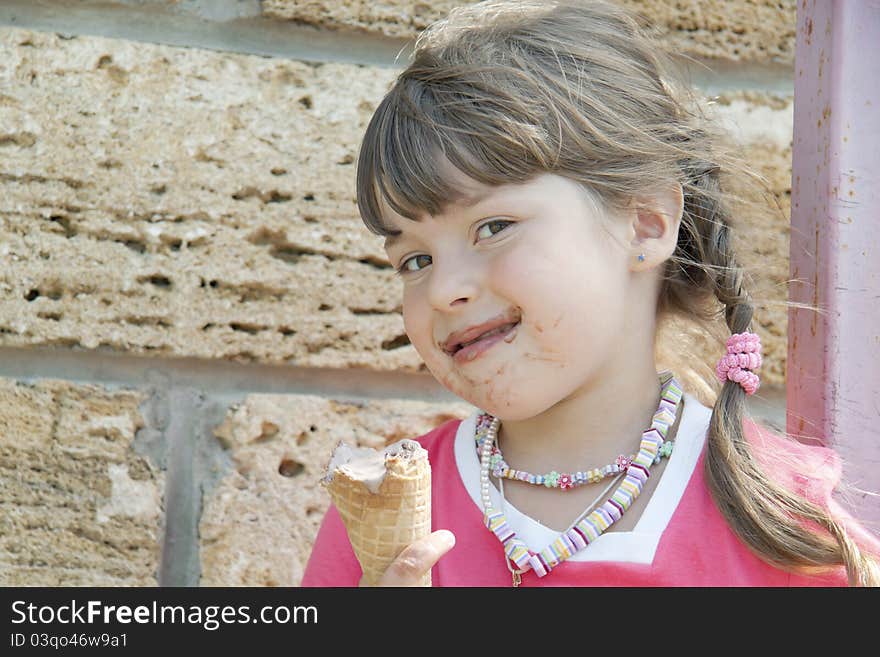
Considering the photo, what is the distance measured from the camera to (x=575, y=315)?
124cm

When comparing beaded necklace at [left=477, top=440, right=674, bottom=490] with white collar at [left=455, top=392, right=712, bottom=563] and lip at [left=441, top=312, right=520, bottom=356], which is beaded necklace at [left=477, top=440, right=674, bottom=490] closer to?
white collar at [left=455, top=392, right=712, bottom=563]

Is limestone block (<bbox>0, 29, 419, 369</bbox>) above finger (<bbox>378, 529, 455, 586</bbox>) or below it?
above

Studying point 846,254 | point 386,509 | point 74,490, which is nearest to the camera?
point 386,509

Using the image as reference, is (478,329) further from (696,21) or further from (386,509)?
(696,21)

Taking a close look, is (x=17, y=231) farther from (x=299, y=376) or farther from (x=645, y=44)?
(x=645, y=44)

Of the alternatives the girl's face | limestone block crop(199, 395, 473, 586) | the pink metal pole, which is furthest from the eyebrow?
limestone block crop(199, 395, 473, 586)

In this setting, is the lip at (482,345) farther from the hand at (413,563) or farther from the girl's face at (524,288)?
the hand at (413,563)

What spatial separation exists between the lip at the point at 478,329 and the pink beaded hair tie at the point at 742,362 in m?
0.30

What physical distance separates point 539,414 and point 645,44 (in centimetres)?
47

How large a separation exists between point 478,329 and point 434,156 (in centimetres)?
20

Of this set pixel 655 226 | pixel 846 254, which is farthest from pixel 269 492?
pixel 846 254

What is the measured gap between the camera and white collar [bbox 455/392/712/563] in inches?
49.0

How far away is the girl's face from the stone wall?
1.09 feet

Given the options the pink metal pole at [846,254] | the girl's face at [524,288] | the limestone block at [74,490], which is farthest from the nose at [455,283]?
the limestone block at [74,490]
